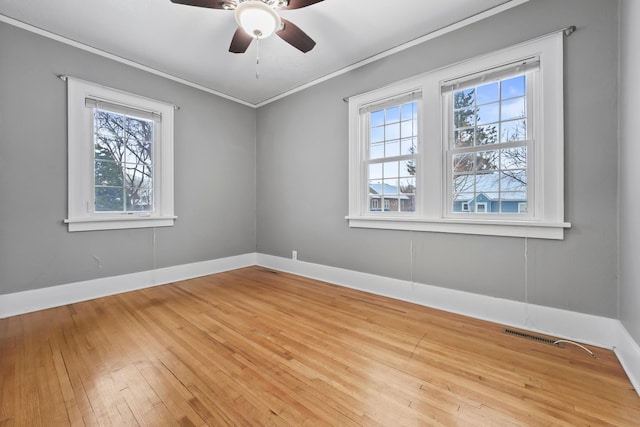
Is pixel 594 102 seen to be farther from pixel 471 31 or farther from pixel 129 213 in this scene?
pixel 129 213

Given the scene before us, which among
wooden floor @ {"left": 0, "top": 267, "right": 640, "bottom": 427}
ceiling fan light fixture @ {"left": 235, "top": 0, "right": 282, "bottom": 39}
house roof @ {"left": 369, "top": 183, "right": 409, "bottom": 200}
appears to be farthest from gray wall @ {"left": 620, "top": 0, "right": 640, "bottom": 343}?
ceiling fan light fixture @ {"left": 235, "top": 0, "right": 282, "bottom": 39}

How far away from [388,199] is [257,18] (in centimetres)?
219

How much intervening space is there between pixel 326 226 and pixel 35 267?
313 cm

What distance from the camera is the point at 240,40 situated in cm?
237

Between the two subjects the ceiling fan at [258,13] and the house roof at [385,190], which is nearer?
the ceiling fan at [258,13]

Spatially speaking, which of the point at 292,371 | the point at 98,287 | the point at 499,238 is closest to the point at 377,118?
the point at 499,238

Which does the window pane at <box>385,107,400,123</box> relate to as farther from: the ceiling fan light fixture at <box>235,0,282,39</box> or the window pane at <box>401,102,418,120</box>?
the ceiling fan light fixture at <box>235,0,282,39</box>

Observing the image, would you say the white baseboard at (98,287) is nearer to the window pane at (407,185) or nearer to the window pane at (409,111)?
the window pane at (407,185)

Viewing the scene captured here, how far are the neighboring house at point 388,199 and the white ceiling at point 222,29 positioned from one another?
5.17 ft

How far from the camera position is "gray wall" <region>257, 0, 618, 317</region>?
193 cm

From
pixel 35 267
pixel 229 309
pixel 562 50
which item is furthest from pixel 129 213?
pixel 562 50

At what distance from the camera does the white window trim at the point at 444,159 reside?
2080mm

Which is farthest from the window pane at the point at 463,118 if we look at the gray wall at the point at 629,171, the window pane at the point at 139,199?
the window pane at the point at 139,199

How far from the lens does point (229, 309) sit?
265 centimetres
